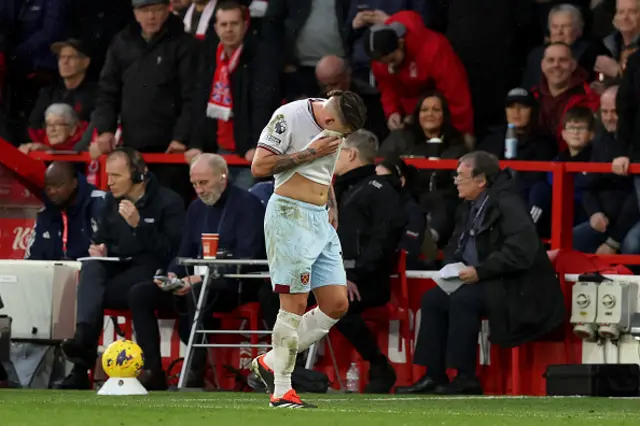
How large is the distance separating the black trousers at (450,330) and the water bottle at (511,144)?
Result: 1.77 m

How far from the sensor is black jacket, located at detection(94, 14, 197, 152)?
16.1m

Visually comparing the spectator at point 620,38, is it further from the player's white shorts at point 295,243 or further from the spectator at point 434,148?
the player's white shorts at point 295,243

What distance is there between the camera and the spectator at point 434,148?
48.9 ft

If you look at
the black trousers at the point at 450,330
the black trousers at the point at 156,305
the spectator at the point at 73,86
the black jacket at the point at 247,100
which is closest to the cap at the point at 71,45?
the spectator at the point at 73,86

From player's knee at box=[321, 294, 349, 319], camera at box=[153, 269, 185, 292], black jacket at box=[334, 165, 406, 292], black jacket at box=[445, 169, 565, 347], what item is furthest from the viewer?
camera at box=[153, 269, 185, 292]

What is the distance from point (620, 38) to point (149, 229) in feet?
15.4

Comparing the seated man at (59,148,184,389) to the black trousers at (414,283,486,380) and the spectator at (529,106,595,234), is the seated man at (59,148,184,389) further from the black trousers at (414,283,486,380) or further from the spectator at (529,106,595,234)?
the spectator at (529,106,595,234)

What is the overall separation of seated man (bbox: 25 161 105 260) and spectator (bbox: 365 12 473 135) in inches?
113

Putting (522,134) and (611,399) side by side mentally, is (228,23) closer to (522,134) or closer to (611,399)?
(522,134)

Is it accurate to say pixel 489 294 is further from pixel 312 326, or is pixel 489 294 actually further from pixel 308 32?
pixel 308 32

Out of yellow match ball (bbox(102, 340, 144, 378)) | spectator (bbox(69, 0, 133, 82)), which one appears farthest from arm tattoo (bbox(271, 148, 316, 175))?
spectator (bbox(69, 0, 133, 82))

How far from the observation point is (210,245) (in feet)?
46.0

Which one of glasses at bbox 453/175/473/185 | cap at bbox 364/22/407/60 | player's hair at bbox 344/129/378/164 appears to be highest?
cap at bbox 364/22/407/60

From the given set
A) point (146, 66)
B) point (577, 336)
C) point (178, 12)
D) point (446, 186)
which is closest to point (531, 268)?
point (577, 336)
